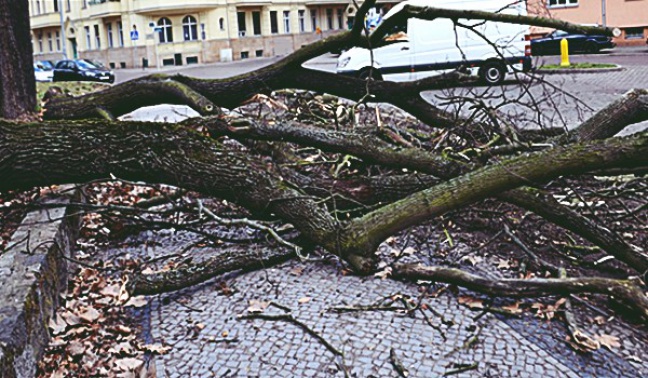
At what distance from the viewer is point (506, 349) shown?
4.41m

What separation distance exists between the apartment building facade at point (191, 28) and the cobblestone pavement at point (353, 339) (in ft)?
130

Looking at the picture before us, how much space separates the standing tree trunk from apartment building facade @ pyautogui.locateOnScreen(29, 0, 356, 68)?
32.2 meters

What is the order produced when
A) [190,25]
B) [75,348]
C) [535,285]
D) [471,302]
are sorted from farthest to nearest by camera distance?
[190,25], [471,302], [535,285], [75,348]

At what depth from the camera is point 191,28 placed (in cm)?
4781

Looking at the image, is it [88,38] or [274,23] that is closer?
[274,23]

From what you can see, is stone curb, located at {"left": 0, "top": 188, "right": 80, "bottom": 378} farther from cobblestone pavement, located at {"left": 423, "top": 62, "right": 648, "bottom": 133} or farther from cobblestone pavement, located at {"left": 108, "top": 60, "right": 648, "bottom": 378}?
cobblestone pavement, located at {"left": 423, "top": 62, "right": 648, "bottom": 133}

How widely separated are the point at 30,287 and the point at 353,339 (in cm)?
193

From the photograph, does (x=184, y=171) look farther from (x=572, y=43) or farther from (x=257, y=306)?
(x=572, y=43)

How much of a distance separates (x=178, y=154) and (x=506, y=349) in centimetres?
266

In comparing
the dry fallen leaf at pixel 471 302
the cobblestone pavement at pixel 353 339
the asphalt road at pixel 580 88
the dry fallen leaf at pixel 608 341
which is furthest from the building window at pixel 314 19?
the dry fallen leaf at pixel 608 341

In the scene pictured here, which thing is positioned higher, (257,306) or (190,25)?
(190,25)

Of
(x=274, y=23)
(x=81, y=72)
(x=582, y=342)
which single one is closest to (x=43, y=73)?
(x=81, y=72)

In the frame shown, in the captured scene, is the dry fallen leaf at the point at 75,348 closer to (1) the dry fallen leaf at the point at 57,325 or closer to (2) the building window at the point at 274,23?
(1) the dry fallen leaf at the point at 57,325

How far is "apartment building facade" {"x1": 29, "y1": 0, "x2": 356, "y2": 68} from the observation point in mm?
47156
